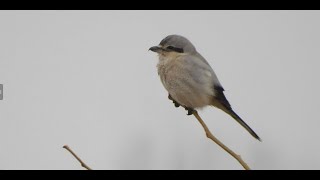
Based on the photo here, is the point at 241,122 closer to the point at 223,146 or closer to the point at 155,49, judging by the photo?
the point at 155,49

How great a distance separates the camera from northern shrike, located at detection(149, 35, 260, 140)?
15.0ft

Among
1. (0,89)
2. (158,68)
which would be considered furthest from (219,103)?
(0,89)

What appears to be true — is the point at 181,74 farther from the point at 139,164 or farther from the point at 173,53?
the point at 139,164

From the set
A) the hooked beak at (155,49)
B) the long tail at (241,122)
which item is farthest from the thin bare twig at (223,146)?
the hooked beak at (155,49)

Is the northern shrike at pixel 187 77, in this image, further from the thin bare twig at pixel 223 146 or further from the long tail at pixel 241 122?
the thin bare twig at pixel 223 146

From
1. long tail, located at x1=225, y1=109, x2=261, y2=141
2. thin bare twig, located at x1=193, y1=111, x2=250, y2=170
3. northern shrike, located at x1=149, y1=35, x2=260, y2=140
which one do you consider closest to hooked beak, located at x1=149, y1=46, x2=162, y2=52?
northern shrike, located at x1=149, y1=35, x2=260, y2=140

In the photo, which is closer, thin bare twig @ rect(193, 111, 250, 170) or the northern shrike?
thin bare twig @ rect(193, 111, 250, 170)

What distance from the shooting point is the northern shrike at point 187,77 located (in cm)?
458

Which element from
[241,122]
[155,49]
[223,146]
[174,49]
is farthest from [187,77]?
[223,146]

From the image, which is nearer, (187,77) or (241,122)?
(241,122)

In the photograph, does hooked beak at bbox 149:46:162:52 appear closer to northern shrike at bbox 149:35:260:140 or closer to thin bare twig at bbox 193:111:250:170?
northern shrike at bbox 149:35:260:140

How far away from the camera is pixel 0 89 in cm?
475

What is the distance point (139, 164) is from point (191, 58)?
15.3 metres

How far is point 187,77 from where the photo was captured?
188 inches
